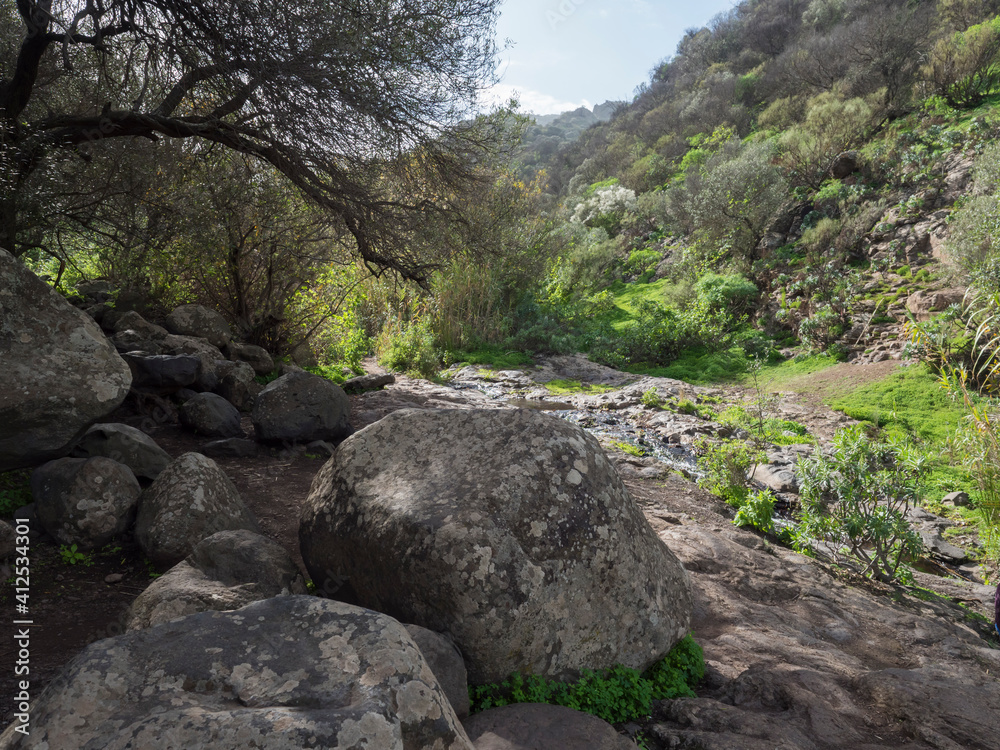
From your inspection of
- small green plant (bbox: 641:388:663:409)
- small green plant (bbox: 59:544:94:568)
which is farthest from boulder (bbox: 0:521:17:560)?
small green plant (bbox: 641:388:663:409)

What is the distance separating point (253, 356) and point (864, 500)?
290 inches

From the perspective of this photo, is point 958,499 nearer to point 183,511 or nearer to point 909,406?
point 909,406

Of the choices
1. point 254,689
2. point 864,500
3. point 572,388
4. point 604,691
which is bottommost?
point 604,691

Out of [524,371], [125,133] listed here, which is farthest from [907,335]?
[125,133]

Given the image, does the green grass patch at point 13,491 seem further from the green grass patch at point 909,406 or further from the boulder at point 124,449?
the green grass patch at point 909,406

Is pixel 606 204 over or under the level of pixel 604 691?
over

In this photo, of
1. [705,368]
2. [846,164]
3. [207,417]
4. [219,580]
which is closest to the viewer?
[219,580]

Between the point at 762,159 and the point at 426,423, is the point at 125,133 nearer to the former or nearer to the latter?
the point at 426,423

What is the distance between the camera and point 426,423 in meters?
3.20

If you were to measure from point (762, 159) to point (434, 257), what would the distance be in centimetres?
1606

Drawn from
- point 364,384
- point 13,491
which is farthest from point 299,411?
point 364,384

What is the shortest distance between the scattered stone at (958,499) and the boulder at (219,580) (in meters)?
7.04

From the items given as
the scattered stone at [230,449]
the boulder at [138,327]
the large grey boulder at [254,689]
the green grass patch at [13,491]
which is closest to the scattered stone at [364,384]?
the boulder at [138,327]

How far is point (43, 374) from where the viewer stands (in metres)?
3.40
